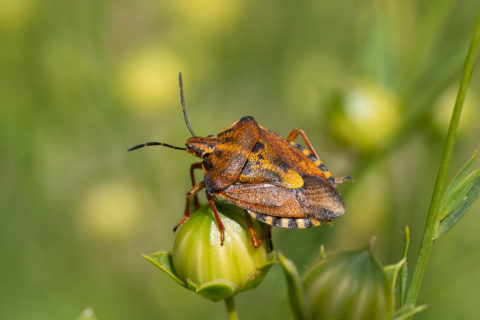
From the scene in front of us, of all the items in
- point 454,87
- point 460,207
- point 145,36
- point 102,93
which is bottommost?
point 460,207

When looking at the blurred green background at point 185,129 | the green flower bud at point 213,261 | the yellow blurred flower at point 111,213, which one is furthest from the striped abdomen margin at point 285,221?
the yellow blurred flower at point 111,213

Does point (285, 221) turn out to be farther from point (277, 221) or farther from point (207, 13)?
point (207, 13)

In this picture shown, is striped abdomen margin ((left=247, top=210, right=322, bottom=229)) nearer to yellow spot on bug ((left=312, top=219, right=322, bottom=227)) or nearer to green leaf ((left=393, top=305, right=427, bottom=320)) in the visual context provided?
yellow spot on bug ((left=312, top=219, right=322, bottom=227))

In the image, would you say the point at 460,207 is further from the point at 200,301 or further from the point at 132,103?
the point at 132,103

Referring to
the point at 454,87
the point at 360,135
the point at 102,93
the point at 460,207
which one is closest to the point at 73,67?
the point at 102,93

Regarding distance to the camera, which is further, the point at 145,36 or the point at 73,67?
the point at 145,36

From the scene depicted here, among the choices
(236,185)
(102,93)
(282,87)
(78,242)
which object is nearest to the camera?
(236,185)
